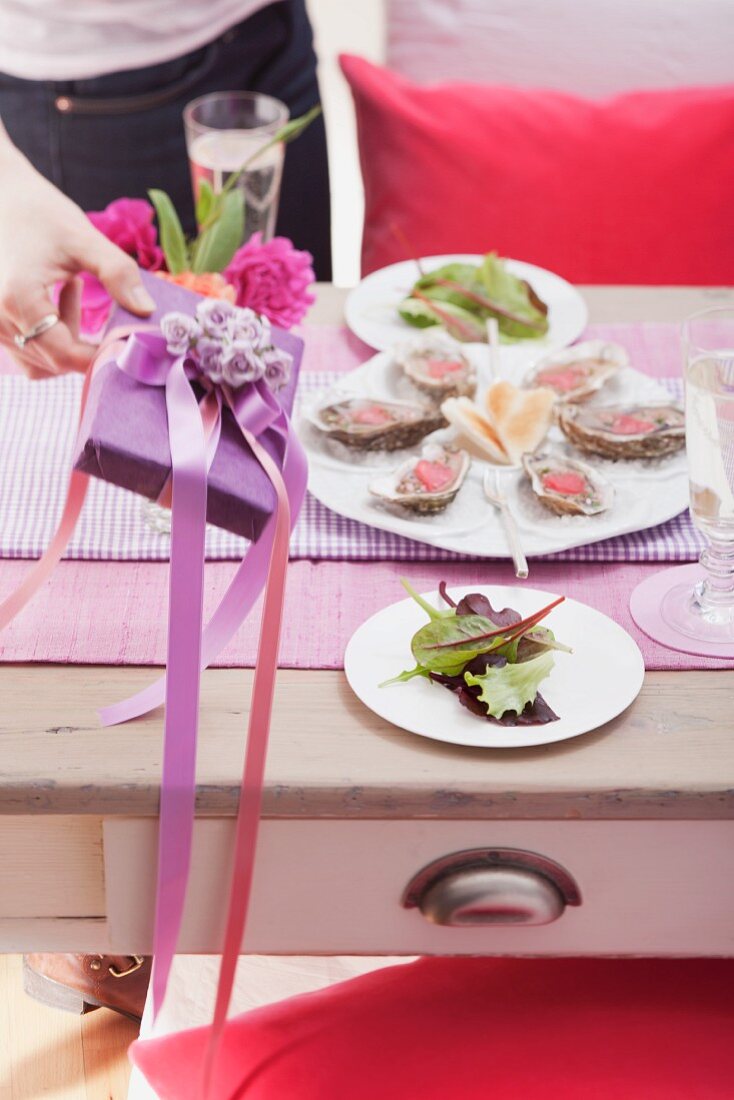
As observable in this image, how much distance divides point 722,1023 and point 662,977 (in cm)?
5

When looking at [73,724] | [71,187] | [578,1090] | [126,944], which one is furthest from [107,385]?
[71,187]

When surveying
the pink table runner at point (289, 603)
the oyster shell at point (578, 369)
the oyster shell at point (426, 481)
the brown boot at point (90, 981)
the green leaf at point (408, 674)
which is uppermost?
the green leaf at point (408, 674)

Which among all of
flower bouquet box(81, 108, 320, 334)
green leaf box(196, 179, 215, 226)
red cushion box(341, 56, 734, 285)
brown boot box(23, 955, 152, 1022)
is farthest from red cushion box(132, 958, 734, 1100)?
red cushion box(341, 56, 734, 285)

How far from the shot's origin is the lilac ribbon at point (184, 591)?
2.55 ft

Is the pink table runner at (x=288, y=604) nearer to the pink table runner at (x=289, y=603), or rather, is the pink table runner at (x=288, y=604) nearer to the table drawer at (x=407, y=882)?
the pink table runner at (x=289, y=603)

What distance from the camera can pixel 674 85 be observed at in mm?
1932

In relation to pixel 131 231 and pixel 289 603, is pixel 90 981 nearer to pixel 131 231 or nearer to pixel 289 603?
pixel 289 603

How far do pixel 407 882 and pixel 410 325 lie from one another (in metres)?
0.67

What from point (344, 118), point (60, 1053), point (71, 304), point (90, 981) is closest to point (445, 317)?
point (71, 304)

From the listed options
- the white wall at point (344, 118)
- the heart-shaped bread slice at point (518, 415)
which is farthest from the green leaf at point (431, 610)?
the white wall at point (344, 118)

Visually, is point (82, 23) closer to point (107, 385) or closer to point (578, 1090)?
point (107, 385)

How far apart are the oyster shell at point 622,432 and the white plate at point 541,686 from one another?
0.20m

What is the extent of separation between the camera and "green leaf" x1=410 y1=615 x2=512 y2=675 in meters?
0.83

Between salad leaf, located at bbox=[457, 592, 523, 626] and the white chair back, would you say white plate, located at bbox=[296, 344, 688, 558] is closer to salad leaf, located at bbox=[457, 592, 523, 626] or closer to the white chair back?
salad leaf, located at bbox=[457, 592, 523, 626]
